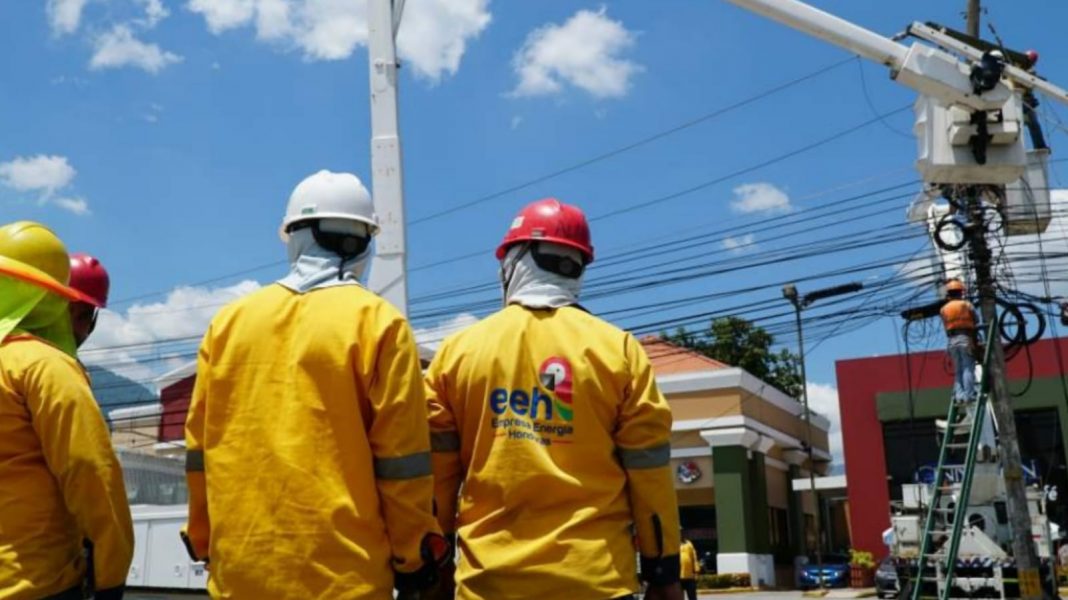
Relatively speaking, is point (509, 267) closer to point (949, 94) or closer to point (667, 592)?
point (667, 592)

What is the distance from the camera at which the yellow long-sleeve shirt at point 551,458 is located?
2992mm

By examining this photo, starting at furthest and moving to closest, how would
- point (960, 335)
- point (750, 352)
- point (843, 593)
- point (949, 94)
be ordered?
point (750, 352) < point (843, 593) < point (960, 335) < point (949, 94)

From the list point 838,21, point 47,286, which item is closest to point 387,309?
point 47,286

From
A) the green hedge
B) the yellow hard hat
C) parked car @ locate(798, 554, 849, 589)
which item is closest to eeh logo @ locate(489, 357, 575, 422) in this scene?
the yellow hard hat

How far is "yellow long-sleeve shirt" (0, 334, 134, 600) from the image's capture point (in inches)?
117

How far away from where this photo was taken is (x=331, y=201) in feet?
10.2

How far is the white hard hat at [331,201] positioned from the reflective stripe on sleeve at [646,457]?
1080 mm

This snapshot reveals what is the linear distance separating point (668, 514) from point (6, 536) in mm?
1998

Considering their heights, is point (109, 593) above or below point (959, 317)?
below

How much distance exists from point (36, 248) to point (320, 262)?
3.67 feet

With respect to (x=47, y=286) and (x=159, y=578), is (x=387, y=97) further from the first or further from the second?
(x=159, y=578)

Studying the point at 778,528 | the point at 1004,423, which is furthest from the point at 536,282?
the point at 778,528

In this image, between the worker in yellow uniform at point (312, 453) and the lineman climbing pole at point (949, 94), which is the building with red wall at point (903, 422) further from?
the worker in yellow uniform at point (312, 453)

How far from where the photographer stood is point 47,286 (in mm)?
3412
